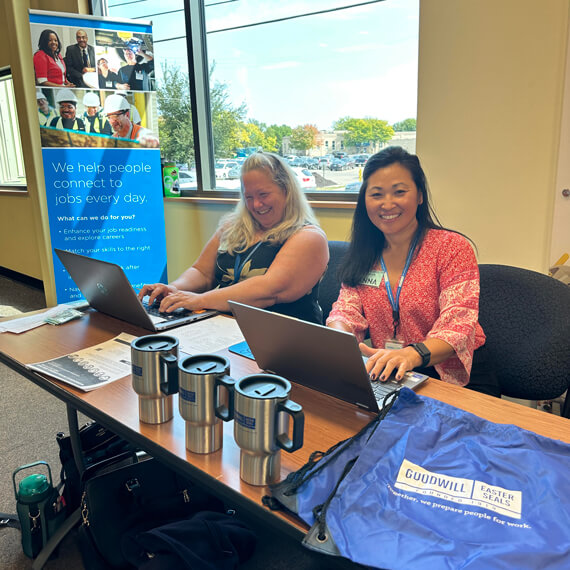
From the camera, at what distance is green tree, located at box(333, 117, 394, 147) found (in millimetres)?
2889

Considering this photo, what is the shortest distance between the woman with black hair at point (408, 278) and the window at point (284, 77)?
1.40m

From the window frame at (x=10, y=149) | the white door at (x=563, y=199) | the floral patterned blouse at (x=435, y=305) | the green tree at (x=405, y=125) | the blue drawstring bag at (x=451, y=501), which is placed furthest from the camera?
the window frame at (x=10, y=149)

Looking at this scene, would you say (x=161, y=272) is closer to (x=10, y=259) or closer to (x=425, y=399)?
(x=10, y=259)

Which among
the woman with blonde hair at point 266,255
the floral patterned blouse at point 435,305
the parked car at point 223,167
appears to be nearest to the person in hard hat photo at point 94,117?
the parked car at point 223,167

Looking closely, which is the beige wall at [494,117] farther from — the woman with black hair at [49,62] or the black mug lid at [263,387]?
the woman with black hair at [49,62]

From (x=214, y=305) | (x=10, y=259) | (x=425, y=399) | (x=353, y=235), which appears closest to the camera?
(x=425, y=399)

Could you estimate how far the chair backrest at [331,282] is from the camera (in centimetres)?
210

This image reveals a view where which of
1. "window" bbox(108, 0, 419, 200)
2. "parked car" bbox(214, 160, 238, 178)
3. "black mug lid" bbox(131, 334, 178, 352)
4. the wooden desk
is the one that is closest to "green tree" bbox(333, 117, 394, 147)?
"window" bbox(108, 0, 419, 200)

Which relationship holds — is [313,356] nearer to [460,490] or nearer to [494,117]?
[460,490]

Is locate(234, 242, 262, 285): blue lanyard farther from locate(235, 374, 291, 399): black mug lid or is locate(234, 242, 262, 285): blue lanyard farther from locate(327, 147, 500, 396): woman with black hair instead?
locate(235, 374, 291, 399): black mug lid

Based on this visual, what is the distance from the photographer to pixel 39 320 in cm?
170

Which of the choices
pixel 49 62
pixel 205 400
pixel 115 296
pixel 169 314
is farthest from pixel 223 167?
pixel 205 400

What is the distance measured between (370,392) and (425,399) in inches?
4.7

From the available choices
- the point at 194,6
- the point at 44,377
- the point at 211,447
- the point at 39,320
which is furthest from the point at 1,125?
the point at 211,447
